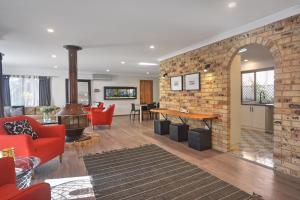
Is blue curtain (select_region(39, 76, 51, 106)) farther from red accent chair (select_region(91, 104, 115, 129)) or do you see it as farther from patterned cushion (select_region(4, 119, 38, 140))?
patterned cushion (select_region(4, 119, 38, 140))

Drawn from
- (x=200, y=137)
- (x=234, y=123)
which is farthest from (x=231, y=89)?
(x=200, y=137)

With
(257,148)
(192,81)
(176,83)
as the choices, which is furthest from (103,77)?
(257,148)

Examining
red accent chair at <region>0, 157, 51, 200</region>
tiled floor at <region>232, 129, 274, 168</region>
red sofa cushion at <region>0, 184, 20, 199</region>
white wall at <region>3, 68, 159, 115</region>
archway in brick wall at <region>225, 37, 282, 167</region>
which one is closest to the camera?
red accent chair at <region>0, 157, 51, 200</region>

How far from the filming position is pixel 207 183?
255 cm

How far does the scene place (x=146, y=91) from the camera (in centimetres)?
1184

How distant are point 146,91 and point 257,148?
832 centimetres

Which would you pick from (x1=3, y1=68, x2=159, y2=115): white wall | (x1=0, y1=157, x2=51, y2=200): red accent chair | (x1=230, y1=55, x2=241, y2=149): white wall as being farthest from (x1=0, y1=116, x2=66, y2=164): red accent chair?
(x1=3, y1=68, x2=159, y2=115): white wall

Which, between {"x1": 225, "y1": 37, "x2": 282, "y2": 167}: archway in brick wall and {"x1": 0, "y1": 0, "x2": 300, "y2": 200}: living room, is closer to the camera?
{"x1": 0, "y1": 0, "x2": 300, "y2": 200}: living room

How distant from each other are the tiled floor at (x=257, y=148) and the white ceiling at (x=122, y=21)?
2482mm

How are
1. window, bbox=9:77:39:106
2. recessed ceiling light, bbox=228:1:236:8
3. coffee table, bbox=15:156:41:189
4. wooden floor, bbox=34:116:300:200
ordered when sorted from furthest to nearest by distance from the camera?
window, bbox=9:77:39:106
recessed ceiling light, bbox=228:1:236:8
wooden floor, bbox=34:116:300:200
coffee table, bbox=15:156:41:189

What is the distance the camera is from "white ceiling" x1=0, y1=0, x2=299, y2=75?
2570 mm

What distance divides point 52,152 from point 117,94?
25.1 feet

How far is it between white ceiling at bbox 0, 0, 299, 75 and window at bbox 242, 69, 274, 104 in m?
3.29

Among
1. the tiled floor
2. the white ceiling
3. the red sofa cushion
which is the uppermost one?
the white ceiling
